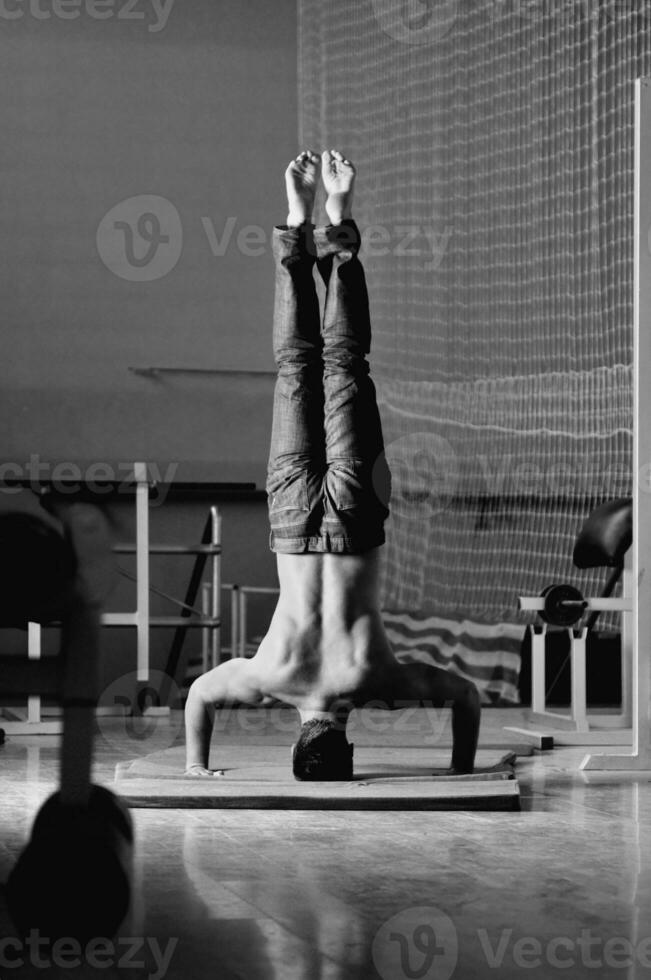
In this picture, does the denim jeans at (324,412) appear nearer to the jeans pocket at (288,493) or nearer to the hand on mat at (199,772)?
the jeans pocket at (288,493)

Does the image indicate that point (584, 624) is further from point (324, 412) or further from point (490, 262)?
point (324, 412)

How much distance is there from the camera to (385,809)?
9.42 feet

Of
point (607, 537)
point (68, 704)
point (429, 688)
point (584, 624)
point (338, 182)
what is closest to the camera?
point (68, 704)

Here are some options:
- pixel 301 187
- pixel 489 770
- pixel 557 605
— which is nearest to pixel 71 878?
pixel 489 770

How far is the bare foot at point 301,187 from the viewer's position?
343cm

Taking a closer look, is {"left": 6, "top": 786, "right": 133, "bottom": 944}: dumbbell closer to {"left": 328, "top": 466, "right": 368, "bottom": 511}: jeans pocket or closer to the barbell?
{"left": 328, "top": 466, "right": 368, "bottom": 511}: jeans pocket

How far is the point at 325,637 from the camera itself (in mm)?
3045

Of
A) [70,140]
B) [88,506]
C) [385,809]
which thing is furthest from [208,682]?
[70,140]

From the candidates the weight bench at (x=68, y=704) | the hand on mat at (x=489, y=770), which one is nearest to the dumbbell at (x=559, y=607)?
the hand on mat at (x=489, y=770)

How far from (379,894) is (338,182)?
6.50 feet

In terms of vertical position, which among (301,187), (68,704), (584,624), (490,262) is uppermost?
(490,262)

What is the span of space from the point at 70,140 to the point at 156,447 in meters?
1.62

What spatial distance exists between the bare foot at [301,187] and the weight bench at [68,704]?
76.0 inches

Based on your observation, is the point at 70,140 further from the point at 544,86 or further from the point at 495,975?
the point at 495,975
